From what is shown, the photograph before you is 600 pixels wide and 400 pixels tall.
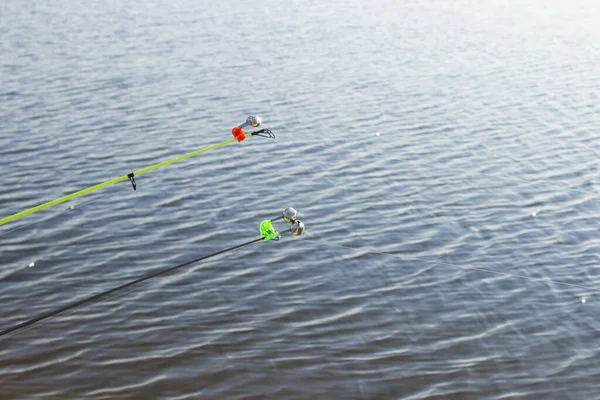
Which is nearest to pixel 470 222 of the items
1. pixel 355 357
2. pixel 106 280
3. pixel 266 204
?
pixel 266 204

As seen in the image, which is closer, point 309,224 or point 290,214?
point 290,214

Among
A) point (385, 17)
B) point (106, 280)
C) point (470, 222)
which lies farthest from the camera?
point (385, 17)

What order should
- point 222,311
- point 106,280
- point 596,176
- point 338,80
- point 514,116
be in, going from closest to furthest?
point 222,311, point 106,280, point 596,176, point 514,116, point 338,80

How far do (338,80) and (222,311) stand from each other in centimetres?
1391

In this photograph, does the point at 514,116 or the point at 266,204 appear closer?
the point at 266,204

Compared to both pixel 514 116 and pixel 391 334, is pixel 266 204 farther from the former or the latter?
pixel 514 116

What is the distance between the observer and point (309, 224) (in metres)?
13.3

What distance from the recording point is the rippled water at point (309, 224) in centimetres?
936

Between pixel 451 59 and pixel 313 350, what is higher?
pixel 451 59

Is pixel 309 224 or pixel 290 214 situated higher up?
pixel 290 214

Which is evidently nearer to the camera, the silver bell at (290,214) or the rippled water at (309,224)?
the silver bell at (290,214)

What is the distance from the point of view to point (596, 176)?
15.7m

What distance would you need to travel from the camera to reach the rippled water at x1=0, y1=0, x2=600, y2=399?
936cm

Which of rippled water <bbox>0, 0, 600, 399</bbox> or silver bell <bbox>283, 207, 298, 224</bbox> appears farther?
rippled water <bbox>0, 0, 600, 399</bbox>
